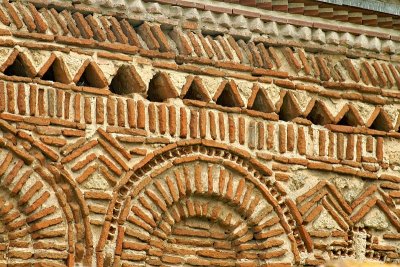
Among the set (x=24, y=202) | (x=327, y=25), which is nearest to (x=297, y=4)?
(x=327, y=25)

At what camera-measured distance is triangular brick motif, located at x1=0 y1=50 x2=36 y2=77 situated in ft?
32.8

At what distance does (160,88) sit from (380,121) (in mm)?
1824

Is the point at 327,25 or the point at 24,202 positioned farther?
→ the point at 327,25

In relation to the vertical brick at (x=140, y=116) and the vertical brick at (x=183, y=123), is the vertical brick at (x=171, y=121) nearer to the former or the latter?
the vertical brick at (x=183, y=123)

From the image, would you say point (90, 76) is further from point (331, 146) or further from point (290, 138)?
point (331, 146)

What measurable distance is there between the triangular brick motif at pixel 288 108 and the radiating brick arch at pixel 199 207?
51 cm

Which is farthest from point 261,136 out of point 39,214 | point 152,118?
point 39,214

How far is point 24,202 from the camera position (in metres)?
9.88

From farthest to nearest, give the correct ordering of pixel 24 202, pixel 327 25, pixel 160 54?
pixel 327 25 < pixel 160 54 < pixel 24 202

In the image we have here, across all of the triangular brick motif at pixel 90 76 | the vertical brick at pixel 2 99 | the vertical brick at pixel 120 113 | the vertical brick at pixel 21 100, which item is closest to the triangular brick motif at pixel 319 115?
the vertical brick at pixel 120 113

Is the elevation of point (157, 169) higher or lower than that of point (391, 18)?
lower

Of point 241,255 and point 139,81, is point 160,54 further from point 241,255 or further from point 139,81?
point 241,255

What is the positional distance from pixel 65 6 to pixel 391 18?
104 inches

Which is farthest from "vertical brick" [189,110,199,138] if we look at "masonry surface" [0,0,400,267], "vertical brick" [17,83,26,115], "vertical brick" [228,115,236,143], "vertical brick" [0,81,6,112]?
"vertical brick" [0,81,6,112]
